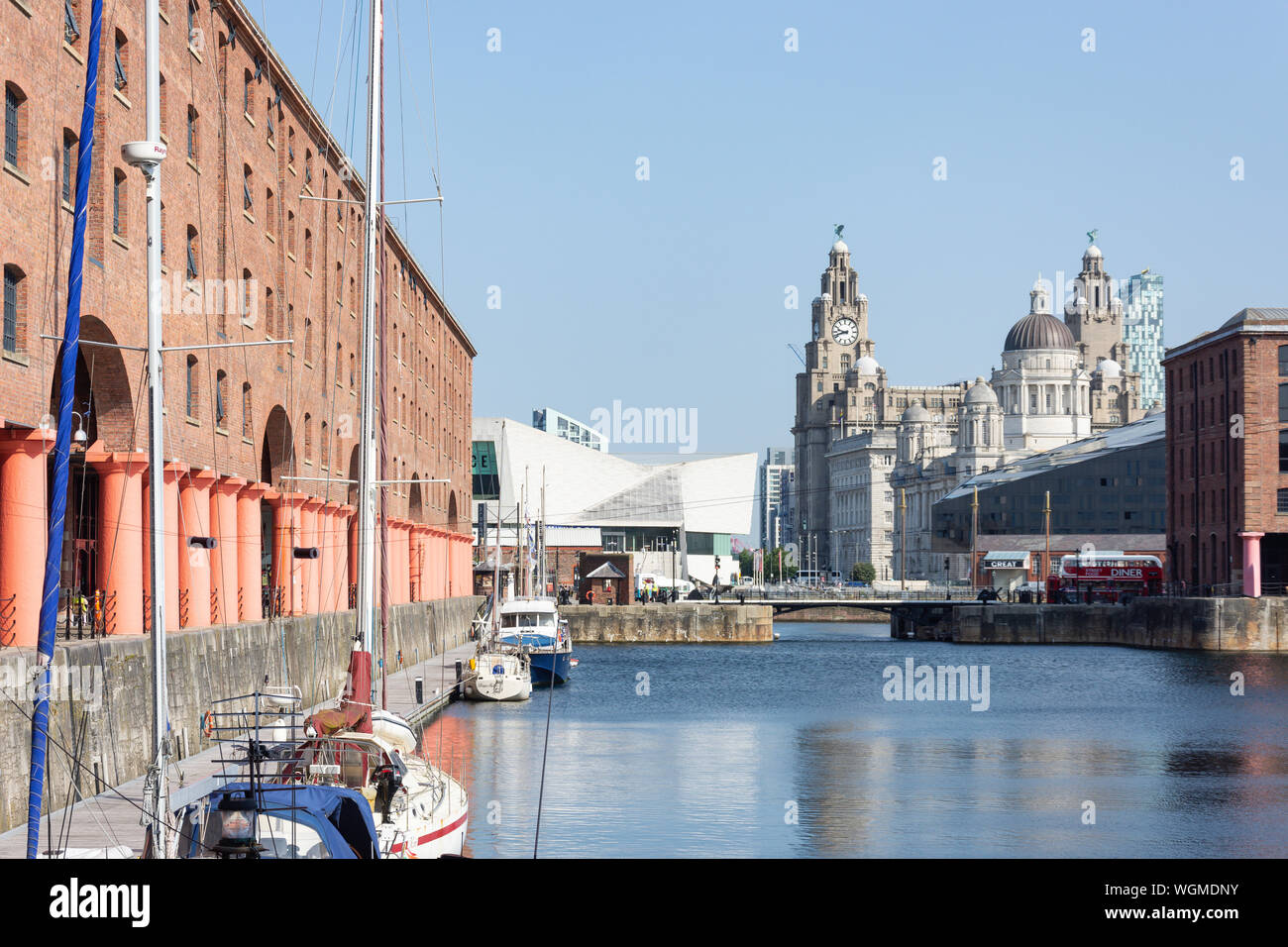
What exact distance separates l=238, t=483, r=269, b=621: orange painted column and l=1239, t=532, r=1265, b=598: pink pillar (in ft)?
244

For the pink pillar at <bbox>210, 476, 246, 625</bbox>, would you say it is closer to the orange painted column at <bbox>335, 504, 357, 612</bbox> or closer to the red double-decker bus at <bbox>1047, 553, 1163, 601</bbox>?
the orange painted column at <bbox>335, 504, 357, 612</bbox>

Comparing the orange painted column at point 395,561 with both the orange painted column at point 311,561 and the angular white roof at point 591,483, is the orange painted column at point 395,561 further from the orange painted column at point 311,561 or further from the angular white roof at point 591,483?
the angular white roof at point 591,483

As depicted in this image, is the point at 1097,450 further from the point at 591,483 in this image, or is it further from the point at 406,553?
the point at 406,553

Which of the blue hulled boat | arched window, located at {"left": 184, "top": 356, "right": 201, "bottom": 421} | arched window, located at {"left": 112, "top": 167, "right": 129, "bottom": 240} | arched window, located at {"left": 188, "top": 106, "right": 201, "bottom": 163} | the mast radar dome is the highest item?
arched window, located at {"left": 188, "top": 106, "right": 201, "bottom": 163}

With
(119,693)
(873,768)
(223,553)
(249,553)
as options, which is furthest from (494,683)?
(119,693)

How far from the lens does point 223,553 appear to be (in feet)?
137

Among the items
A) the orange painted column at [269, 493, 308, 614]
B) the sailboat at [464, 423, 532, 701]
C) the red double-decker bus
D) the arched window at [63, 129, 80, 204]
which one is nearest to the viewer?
the arched window at [63, 129, 80, 204]

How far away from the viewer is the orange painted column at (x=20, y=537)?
88.4 feet

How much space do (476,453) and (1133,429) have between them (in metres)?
83.9

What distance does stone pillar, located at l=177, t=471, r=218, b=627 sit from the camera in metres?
37.8

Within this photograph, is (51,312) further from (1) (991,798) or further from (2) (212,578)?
(1) (991,798)

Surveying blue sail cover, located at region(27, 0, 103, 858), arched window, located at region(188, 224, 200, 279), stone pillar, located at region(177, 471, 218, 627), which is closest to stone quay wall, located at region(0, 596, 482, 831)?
stone pillar, located at region(177, 471, 218, 627)

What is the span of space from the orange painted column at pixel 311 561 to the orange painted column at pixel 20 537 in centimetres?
2523
